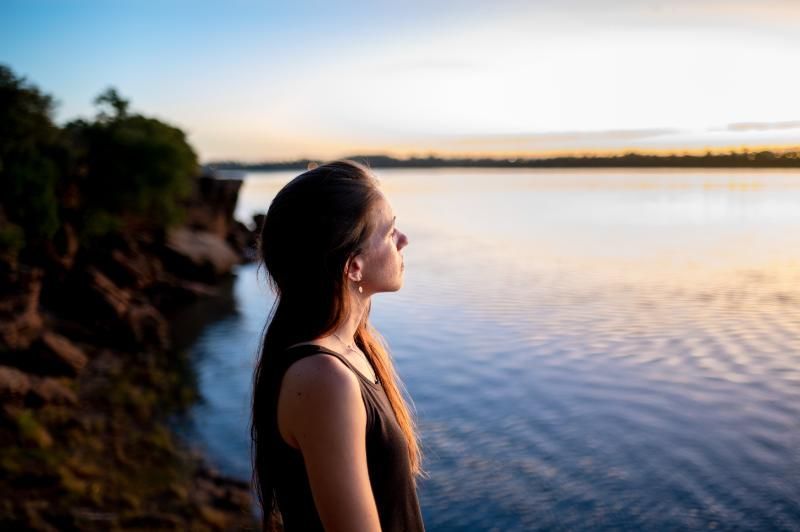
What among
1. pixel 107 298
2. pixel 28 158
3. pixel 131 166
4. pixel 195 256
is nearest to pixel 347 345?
pixel 107 298

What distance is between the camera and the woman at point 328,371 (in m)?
2.01

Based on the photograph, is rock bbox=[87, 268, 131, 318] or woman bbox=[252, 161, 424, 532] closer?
woman bbox=[252, 161, 424, 532]

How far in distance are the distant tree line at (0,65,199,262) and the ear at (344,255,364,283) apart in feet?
71.4

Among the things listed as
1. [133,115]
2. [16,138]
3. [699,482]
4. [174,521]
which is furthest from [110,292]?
[133,115]

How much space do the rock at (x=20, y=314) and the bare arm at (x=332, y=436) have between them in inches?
746

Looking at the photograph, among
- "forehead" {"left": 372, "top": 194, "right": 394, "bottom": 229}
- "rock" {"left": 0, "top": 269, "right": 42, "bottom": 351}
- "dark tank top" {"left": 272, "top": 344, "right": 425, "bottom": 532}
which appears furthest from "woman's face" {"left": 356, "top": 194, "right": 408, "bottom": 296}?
"rock" {"left": 0, "top": 269, "right": 42, "bottom": 351}

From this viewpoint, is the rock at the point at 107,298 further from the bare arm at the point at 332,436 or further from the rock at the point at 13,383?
the bare arm at the point at 332,436

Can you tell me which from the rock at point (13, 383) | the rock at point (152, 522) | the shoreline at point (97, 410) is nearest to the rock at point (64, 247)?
the shoreline at point (97, 410)

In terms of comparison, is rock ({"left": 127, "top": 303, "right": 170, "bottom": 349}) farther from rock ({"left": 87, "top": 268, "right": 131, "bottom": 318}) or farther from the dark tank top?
the dark tank top

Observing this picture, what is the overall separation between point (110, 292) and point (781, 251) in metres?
44.2

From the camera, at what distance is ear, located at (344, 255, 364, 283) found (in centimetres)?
238

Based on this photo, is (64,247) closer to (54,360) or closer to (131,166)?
(54,360)

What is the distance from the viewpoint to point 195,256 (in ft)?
147

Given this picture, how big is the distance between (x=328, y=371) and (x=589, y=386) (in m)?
22.0
